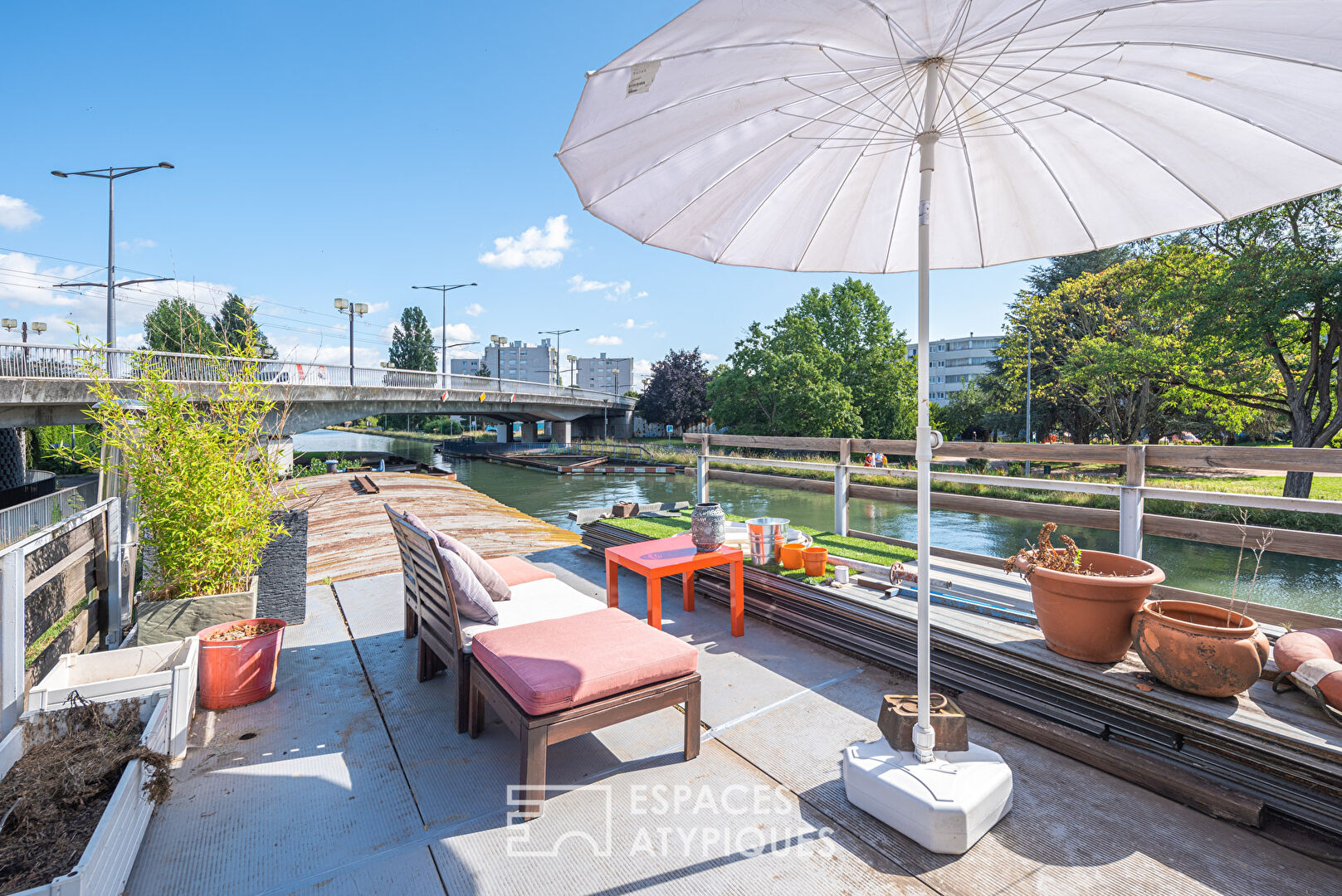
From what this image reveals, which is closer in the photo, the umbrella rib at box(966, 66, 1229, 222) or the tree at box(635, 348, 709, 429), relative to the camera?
the umbrella rib at box(966, 66, 1229, 222)

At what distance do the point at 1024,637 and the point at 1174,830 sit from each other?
0.88 m

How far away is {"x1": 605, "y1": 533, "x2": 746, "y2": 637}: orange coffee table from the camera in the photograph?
3.48 metres

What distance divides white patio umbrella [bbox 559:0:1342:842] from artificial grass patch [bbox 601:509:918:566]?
2211 mm

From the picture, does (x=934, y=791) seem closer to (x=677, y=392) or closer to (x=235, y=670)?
(x=235, y=670)

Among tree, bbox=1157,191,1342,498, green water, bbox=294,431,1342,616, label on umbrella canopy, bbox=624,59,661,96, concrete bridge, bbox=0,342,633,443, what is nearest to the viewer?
label on umbrella canopy, bbox=624,59,661,96

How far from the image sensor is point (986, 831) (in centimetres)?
192

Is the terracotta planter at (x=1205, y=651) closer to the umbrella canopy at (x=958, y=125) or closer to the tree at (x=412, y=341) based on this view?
the umbrella canopy at (x=958, y=125)

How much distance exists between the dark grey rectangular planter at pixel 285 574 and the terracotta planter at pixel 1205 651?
15.0 ft

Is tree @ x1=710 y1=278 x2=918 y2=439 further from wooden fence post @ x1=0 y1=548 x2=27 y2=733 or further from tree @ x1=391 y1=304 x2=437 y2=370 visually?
tree @ x1=391 y1=304 x2=437 y2=370

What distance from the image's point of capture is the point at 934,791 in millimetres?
1872

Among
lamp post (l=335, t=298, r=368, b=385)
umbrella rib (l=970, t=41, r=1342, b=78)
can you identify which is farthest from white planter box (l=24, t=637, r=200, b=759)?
lamp post (l=335, t=298, r=368, b=385)

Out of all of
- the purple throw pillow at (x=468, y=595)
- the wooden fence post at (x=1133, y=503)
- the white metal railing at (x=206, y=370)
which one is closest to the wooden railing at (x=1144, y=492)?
the wooden fence post at (x=1133, y=503)

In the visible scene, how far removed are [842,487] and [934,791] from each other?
3517 millimetres

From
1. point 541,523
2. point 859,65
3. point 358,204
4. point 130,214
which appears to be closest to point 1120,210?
point 859,65
